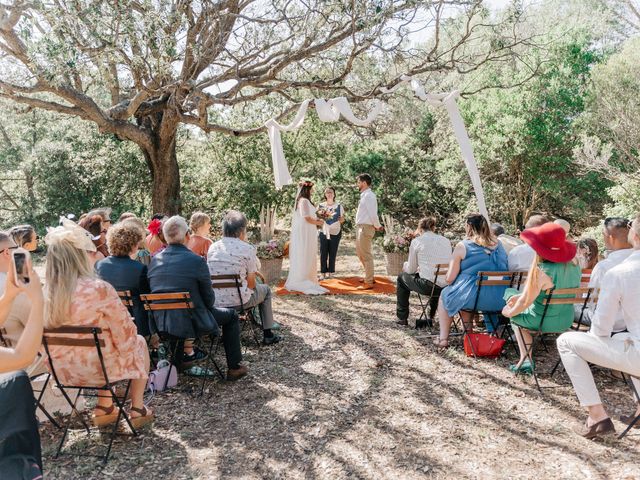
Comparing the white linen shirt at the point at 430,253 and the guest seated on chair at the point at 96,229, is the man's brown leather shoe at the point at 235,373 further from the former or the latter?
the white linen shirt at the point at 430,253

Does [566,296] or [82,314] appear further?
[566,296]

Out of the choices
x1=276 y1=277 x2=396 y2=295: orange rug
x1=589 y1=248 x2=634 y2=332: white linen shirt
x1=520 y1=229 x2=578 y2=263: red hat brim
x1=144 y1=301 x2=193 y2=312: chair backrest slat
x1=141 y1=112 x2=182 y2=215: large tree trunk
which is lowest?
x1=276 y1=277 x2=396 y2=295: orange rug

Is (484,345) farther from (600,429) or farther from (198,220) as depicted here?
(198,220)

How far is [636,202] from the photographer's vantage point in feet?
33.4

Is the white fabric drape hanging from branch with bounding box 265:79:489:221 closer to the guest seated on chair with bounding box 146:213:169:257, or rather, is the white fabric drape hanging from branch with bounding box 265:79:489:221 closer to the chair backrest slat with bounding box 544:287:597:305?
the chair backrest slat with bounding box 544:287:597:305

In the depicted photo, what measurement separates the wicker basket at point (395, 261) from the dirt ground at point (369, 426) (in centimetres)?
446

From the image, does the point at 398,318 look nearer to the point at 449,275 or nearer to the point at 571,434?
the point at 449,275

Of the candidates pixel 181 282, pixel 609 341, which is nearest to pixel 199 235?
pixel 181 282

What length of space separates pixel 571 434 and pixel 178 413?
9.86ft

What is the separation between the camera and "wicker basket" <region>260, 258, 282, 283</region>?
9.66m

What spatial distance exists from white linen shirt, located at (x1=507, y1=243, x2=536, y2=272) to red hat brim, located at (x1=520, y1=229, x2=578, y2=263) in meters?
0.84

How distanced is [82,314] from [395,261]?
7.39 metres

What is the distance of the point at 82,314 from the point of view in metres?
3.46

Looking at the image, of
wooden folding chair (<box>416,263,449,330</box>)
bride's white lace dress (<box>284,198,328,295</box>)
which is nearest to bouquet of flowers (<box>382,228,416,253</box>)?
bride's white lace dress (<box>284,198,328,295</box>)
